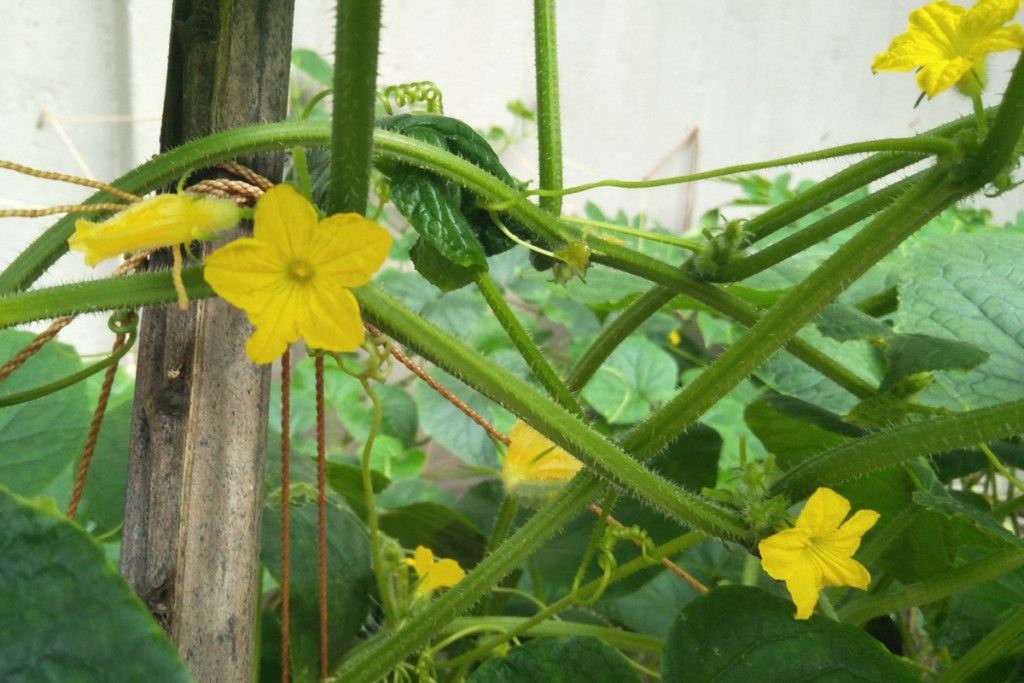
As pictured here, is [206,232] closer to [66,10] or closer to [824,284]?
[824,284]

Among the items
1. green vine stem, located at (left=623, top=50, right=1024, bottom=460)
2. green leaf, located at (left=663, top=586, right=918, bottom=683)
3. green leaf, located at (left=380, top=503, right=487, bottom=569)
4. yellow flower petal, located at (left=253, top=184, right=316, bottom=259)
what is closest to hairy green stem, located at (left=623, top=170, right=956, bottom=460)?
green vine stem, located at (left=623, top=50, right=1024, bottom=460)

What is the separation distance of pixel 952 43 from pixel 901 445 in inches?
7.3

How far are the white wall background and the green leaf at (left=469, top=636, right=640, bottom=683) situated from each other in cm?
119

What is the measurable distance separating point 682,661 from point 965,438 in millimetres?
175

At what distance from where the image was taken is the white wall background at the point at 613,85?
1.34 metres

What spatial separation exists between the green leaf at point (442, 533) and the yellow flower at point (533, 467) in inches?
7.1

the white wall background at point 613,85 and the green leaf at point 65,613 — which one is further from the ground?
the white wall background at point 613,85

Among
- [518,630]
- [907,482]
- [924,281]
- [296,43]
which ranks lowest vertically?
[518,630]

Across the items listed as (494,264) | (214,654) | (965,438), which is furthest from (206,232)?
(494,264)

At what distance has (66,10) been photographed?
4.19ft

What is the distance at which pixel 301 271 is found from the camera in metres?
0.31

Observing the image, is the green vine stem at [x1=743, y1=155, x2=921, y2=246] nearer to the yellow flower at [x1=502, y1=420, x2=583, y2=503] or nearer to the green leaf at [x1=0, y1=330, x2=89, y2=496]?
the yellow flower at [x1=502, y1=420, x2=583, y2=503]

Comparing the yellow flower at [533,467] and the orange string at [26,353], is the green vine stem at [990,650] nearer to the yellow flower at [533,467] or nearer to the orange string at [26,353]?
the yellow flower at [533,467]

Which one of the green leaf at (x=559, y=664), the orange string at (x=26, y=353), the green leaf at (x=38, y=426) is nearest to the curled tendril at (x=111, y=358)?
the orange string at (x=26, y=353)
